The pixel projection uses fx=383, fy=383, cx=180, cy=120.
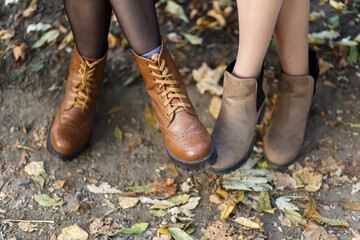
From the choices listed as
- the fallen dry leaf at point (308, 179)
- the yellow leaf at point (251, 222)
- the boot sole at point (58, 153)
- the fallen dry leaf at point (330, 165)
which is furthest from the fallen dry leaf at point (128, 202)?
the fallen dry leaf at point (330, 165)

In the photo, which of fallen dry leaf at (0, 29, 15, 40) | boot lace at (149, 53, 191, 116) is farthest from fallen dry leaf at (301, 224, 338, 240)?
fallen dry leaf at (0, 29, 15, 40)

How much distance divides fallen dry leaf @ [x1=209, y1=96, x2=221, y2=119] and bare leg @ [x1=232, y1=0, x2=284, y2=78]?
0.47 meters

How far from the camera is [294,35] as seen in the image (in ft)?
4.95

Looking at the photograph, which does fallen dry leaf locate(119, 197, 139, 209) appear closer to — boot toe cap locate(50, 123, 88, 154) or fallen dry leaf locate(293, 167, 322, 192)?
boot toe cap locate(50, 123, 88, 154)

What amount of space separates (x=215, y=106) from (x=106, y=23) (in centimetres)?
68

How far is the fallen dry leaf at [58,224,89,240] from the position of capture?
1381 millimetres

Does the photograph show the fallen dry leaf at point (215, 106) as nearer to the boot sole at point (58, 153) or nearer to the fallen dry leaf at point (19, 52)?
the boot sole at point (58, 153)

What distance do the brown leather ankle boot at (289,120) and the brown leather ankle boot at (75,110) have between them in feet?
2.61

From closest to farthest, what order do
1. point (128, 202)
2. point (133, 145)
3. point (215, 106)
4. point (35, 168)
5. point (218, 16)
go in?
point (128, 202) < point (35, 168) < point (133, 145) < point (215, 106) < point (218, 16)

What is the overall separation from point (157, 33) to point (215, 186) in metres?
0.67

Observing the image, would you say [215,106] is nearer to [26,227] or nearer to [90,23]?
[90,23]

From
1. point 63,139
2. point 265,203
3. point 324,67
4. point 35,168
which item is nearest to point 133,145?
point 63,139

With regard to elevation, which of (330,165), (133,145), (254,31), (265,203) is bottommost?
(330,165)

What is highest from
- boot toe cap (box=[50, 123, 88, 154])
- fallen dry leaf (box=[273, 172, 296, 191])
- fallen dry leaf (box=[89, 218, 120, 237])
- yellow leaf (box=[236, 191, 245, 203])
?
boot toe cap (box=[50, 123, 88, 154])
